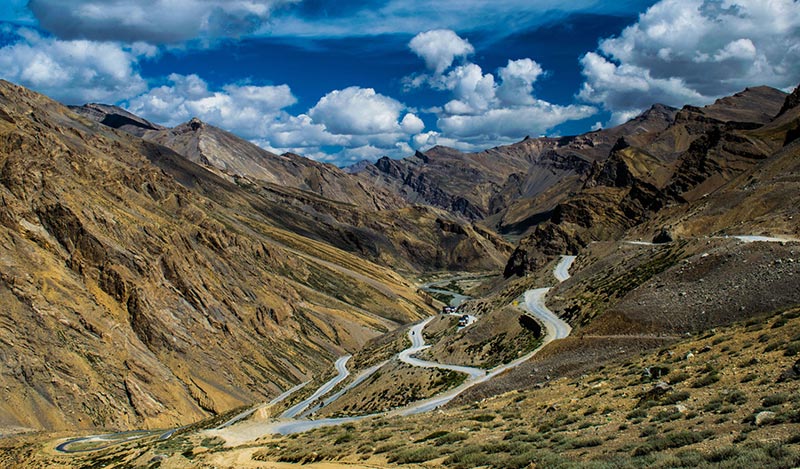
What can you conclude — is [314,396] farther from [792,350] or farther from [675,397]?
[792,350]

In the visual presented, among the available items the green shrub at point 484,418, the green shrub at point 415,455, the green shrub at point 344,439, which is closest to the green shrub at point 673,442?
the green shrub at point 415,455

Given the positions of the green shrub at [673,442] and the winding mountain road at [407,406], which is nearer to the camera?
the green shrub at [673,442]

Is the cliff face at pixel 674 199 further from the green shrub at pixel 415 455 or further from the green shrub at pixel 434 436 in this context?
the green shrub at pixel 415 455

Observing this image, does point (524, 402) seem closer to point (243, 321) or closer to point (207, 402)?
point (207, 402)

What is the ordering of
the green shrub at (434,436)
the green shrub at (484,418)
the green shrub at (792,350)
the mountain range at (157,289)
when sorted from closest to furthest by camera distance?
1. the green shrub at (792,350)
2. the green shrub at (434,436)
3. the green shrub at (484,418)
4. the mountain range at (157,289)

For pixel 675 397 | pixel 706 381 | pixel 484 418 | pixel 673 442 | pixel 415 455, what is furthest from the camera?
pixel 484 418

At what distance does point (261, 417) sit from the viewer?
177 feet

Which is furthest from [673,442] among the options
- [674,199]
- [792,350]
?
[674,199]

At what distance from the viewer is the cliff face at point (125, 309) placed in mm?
61094

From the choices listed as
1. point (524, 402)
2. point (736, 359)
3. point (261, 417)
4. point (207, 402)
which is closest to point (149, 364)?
point (207, 402)

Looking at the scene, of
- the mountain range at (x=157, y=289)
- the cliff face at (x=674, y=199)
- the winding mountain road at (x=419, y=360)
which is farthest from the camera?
the cliff face at (x=674, y=199)

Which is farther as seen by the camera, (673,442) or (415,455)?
(415,455)

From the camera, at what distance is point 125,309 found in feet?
250

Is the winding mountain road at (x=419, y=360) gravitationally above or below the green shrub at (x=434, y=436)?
below
